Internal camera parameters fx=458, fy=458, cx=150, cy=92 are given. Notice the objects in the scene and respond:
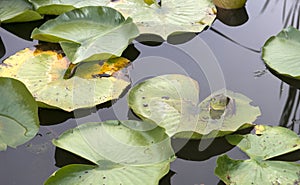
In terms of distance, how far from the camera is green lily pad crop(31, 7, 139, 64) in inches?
52.5

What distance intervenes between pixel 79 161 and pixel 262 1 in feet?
3.21

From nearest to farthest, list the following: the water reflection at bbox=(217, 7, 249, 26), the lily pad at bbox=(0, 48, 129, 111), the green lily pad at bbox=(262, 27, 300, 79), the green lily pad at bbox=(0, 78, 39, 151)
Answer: the green lily pad at bbox=(0, 78, 39, 151), the lily pad at bbox=(0, 48, 129, 111), the green lily pad at bbox=(262, 27, 300, 79), the water reflection at bbox=(217, 7, 249, 26)

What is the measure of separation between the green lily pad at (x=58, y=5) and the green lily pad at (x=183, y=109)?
18.0 inches

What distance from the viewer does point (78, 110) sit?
1175 millimetres

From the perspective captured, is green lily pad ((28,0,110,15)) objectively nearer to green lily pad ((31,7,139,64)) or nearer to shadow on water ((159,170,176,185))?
green lily pad ((31,7,139,64))

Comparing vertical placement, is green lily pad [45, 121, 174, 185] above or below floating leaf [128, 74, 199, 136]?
below

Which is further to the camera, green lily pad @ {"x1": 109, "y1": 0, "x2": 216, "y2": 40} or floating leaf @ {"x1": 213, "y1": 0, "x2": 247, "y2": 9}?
floating leaf @ {"x1": 213, "y1": 0, "x2": 247, "y2": 9}

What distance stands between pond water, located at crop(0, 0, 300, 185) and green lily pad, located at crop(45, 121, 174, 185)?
0.05m

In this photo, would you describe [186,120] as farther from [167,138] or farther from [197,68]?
[197,68]

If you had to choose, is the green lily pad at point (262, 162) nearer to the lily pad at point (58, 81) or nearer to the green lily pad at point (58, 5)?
the lily pad at point (58, 81)

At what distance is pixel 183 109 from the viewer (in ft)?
3.79

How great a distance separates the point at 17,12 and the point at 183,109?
69 centimetres

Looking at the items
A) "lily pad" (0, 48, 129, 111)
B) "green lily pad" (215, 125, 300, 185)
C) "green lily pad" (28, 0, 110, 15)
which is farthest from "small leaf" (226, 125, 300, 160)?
"green lily pad" (28, 0, 110, 15)

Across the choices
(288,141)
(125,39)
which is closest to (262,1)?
(125,39)
